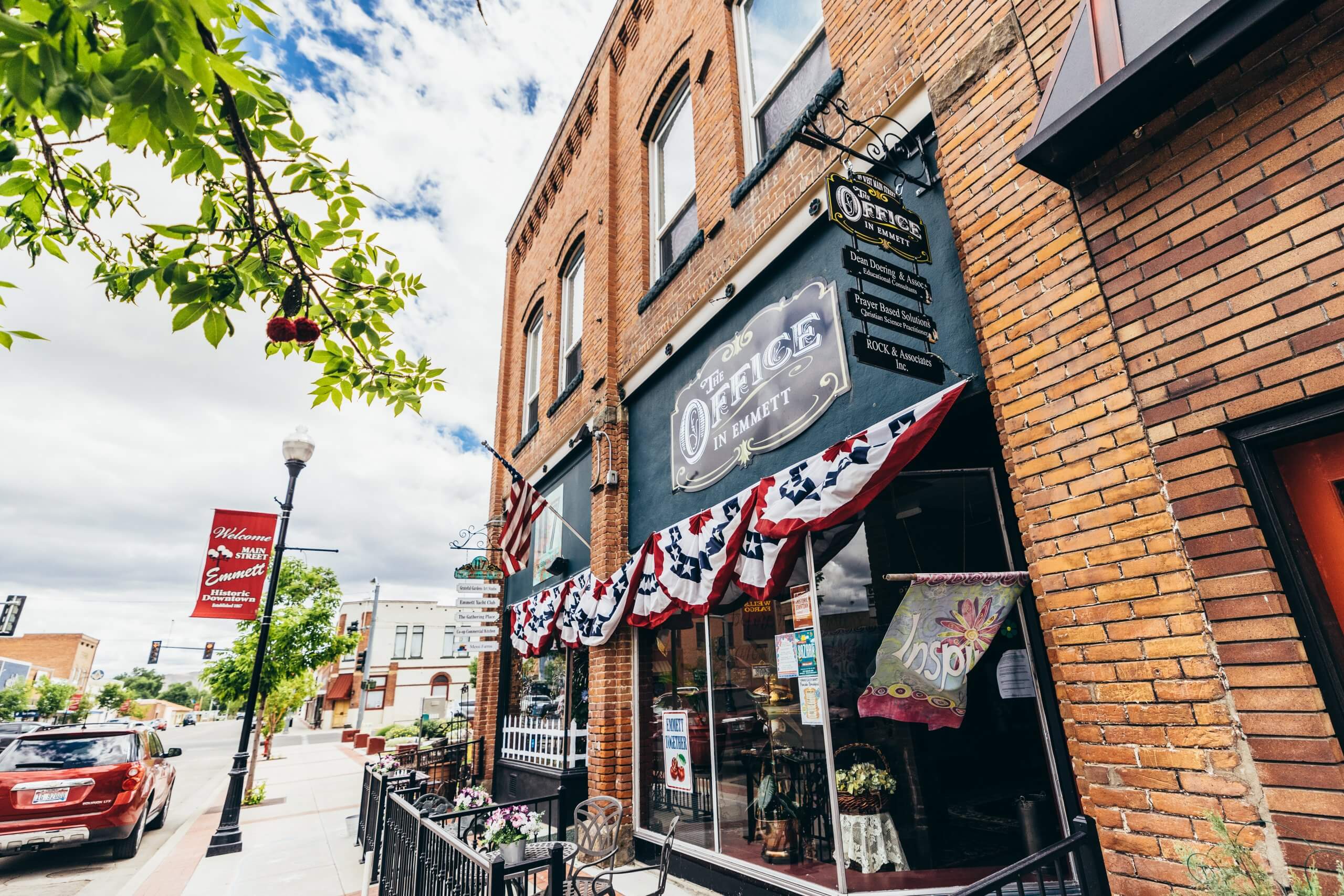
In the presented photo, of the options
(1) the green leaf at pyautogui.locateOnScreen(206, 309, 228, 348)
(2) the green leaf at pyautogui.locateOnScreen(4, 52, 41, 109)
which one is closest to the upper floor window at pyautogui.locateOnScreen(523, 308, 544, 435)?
(1) the green leaf at pyautogui.locateOnScreen(206, 309, 228, 348)

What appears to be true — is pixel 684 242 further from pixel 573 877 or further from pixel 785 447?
pixel 573 877

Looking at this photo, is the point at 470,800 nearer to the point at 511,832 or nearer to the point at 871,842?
the point at 511,832

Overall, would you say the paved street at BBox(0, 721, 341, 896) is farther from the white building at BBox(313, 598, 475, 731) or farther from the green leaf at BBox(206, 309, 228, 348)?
the white building at BBox(313, 598, 475, 731)

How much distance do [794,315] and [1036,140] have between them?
2696 millimetres

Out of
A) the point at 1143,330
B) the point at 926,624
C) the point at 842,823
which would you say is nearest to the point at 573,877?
the point at 842,823

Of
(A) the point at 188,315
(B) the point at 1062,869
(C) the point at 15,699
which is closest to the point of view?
(A) the point at 188,315

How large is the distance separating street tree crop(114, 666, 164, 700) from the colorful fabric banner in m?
157

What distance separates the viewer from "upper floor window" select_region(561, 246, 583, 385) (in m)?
11.7

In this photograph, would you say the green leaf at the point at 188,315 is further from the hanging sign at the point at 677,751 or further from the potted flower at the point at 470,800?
the potted flower at the point at 470,800

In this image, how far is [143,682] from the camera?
5281 inches

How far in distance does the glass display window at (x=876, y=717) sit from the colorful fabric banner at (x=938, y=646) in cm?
1

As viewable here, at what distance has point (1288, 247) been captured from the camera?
108 inches

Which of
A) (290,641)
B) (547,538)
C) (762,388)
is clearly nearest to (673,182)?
(762,388)

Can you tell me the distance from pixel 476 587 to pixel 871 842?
7.98 m
